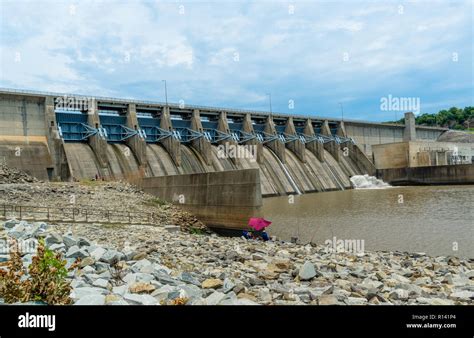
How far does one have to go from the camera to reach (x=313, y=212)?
31219mm

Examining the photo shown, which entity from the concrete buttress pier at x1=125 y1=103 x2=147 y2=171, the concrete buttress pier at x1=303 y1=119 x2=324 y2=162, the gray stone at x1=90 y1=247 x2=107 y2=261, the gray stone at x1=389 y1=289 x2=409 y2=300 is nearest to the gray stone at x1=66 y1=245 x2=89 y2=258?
the gray stone at x1=90 y1=247 x2=107 y2=261

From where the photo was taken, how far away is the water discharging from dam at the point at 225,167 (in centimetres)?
3772

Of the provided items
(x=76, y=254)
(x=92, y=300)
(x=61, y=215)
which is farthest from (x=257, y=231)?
(x=92, y=300)

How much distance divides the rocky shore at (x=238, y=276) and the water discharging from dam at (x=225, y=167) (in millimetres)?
24792

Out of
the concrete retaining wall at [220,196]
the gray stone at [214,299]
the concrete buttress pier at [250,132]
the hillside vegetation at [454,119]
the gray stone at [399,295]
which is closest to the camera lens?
the gray stone at [214,299]

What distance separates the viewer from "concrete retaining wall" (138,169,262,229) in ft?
68.6

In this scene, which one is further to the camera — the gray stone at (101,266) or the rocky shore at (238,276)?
the gray stone at (101,266)

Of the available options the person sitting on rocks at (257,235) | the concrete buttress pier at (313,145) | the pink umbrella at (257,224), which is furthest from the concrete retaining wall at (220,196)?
the concrete buttress pier at (313,145)

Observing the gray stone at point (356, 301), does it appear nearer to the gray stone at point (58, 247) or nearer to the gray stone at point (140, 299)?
the gray stone at point (140, 299)

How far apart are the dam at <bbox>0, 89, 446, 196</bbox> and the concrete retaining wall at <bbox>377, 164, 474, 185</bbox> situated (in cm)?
312

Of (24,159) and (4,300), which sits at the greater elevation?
(24,159)
